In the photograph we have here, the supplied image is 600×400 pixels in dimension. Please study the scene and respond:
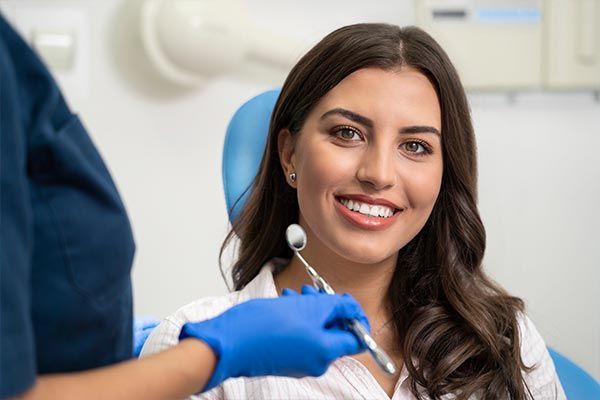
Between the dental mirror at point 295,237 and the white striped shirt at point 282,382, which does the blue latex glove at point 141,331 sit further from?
the dental mirror at point 295,237

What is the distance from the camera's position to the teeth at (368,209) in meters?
1.25

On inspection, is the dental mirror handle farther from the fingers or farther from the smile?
the smile

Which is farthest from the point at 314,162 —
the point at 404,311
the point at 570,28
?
the point at 570,28

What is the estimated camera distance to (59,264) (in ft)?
2.29

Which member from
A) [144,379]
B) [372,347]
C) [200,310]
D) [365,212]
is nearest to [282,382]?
[200,310]

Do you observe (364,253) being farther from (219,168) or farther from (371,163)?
(219,168)

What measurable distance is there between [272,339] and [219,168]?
154 cm

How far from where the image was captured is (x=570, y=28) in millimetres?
2434

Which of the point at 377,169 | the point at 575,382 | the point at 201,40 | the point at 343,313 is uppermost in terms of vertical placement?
the point at 201,40

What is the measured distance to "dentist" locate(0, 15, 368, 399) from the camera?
2.09 feet

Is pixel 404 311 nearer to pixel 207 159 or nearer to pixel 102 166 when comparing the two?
pixel 102 166

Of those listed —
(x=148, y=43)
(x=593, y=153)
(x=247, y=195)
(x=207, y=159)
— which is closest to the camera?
(x=247, y=195)

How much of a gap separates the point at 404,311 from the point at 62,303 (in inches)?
33.1

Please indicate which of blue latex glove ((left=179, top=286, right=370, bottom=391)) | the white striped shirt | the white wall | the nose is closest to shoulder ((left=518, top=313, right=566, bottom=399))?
the white striped shirt
